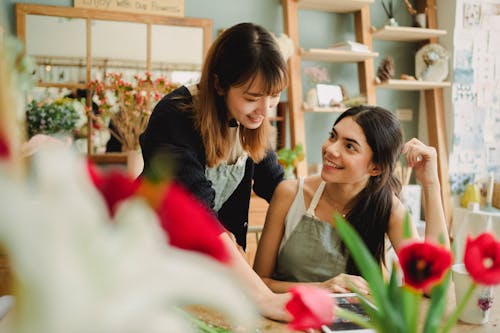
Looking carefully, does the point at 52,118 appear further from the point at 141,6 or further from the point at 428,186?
the point at 428,186

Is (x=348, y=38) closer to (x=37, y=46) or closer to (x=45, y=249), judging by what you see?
(x=37, y=46)

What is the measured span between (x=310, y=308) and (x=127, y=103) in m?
2.42

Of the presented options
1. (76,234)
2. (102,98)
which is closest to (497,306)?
(76,234)

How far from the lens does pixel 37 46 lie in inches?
118

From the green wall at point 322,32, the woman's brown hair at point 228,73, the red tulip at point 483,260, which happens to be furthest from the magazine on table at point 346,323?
the green wall at point 322,32

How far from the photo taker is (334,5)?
142 inches

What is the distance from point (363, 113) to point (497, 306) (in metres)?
0.69

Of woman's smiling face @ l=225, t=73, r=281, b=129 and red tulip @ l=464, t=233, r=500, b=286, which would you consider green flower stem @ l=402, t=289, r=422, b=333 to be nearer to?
red tulip @ l=464, t=233, r=500, b=286

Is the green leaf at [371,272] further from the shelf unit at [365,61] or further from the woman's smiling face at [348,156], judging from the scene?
the shelf unit at [365,61]

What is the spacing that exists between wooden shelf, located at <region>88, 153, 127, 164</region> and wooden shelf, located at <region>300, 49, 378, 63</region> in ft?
4.86

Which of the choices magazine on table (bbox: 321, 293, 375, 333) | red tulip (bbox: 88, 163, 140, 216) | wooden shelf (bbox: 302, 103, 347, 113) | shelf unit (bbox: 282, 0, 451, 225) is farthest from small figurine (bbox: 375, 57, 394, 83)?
red tulip (bbox: 88, 163, 140, 216)

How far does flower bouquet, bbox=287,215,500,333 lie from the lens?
46cm

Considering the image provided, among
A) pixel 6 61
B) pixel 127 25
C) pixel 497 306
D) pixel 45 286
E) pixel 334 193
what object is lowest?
pixel 497 306

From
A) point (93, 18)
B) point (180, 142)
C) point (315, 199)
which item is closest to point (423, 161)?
point (315, 199)
